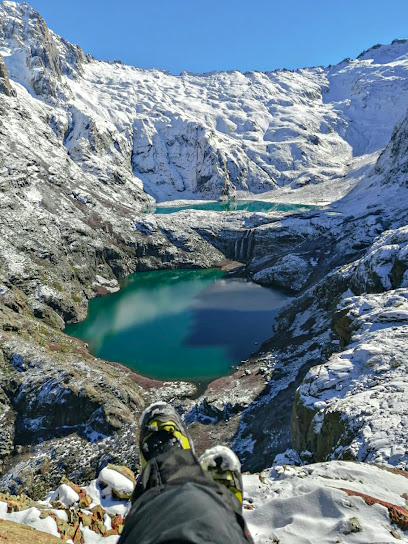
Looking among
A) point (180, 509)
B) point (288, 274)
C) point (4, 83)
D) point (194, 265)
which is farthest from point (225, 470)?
point (4, 83)

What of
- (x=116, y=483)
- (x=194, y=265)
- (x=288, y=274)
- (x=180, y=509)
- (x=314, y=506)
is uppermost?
(x=180, y=509)

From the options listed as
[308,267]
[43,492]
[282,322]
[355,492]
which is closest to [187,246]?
[308,267]

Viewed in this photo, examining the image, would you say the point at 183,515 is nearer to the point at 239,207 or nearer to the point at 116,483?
the point at 116,483

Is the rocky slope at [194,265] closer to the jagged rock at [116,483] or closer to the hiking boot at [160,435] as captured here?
the hiking boot at [160,435]

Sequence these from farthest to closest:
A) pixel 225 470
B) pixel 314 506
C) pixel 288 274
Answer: pixel 288 274 < pixel 314 506 < pixel 225 470

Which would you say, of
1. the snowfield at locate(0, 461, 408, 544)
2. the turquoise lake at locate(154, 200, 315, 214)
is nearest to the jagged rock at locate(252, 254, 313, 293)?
the snowfield at locate(0, 461, 408, 544)

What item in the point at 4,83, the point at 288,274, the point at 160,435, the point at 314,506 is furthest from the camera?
the point at 4,83

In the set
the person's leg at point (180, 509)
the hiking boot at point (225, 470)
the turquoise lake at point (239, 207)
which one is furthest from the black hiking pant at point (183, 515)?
the turquoise lake at point (239, 207)
